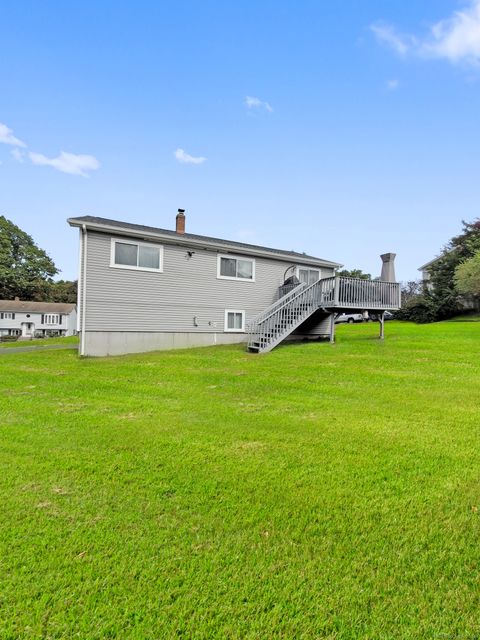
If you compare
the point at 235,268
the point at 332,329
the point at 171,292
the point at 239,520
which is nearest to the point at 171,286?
the point at 171,292

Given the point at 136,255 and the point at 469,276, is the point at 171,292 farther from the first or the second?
the point at 469,276

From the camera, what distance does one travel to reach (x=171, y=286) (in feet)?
46.7

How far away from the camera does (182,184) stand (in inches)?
785

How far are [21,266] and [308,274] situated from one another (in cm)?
5866

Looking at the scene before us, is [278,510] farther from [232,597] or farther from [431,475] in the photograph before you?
[431,475]

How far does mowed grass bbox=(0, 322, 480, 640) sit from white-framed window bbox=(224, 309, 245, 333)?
31.2 ft

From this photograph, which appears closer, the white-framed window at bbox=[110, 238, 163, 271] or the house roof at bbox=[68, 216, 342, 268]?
the house roof at bbox=[68, 216, 342, 268]

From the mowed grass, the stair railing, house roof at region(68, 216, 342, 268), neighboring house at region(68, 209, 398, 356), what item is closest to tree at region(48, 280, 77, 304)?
house roof at region(68, 216, 342, 268)

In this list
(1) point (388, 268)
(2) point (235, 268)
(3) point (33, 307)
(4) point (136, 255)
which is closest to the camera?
(4) point (136, 255)

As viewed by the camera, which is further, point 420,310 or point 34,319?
point 34,319

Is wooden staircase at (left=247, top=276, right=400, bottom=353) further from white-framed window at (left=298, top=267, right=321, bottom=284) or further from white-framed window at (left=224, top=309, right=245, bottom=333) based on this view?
white-framed window at (left=298, top=267, right=321, bottom=284)

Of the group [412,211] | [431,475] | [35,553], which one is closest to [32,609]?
[35,553]

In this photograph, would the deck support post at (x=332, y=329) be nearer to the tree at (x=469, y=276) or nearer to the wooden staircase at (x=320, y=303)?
the wooden staircase at (x=320, y=303)

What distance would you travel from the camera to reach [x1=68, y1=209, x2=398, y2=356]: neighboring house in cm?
1280
